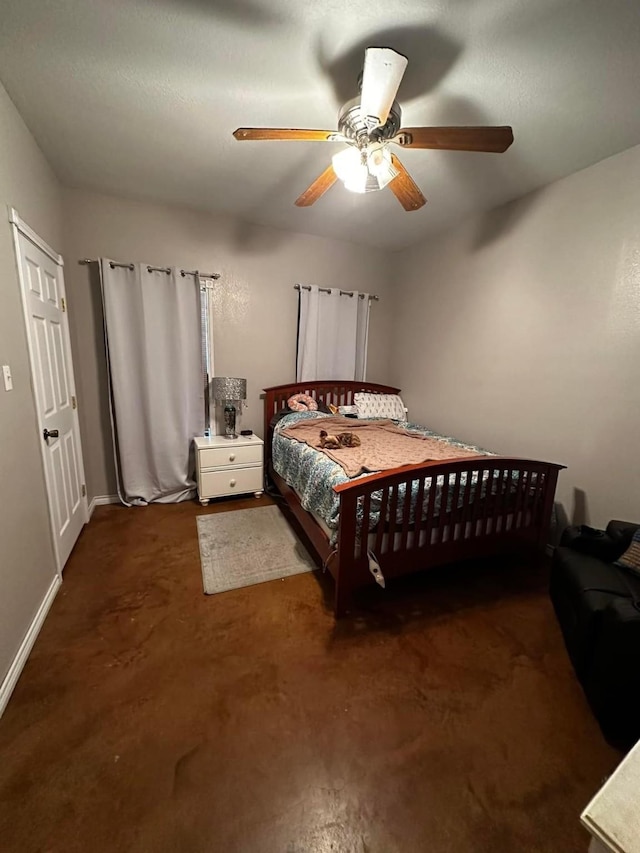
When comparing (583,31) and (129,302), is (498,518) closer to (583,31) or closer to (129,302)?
(583,31)

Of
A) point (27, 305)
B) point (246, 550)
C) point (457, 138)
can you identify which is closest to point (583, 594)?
point (246, 550)

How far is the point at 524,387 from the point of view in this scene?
250 cm

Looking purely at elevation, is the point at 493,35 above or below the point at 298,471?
above

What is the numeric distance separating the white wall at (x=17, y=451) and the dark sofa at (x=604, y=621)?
2339 millimetres

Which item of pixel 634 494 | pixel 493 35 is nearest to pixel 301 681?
pixel 634 494

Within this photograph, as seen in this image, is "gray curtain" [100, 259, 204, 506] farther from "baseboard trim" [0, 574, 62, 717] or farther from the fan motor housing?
the fan motor housing

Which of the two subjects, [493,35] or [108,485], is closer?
[493,35]

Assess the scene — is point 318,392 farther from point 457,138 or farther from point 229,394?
point 457,138

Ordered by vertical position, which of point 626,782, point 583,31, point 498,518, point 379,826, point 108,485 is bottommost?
point 379,826

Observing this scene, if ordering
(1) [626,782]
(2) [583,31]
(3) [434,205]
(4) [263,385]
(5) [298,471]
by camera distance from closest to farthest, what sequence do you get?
(1) [626,782]
(2) [583,31]
(5) [298,471]
(3) [434,205]
(4) [263,385]

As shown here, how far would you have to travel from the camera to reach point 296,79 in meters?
1.52

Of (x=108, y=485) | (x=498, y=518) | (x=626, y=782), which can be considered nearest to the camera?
(x=626, y=782)

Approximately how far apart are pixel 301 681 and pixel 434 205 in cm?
328

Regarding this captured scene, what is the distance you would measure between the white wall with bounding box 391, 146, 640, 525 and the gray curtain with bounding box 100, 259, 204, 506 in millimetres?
2433
